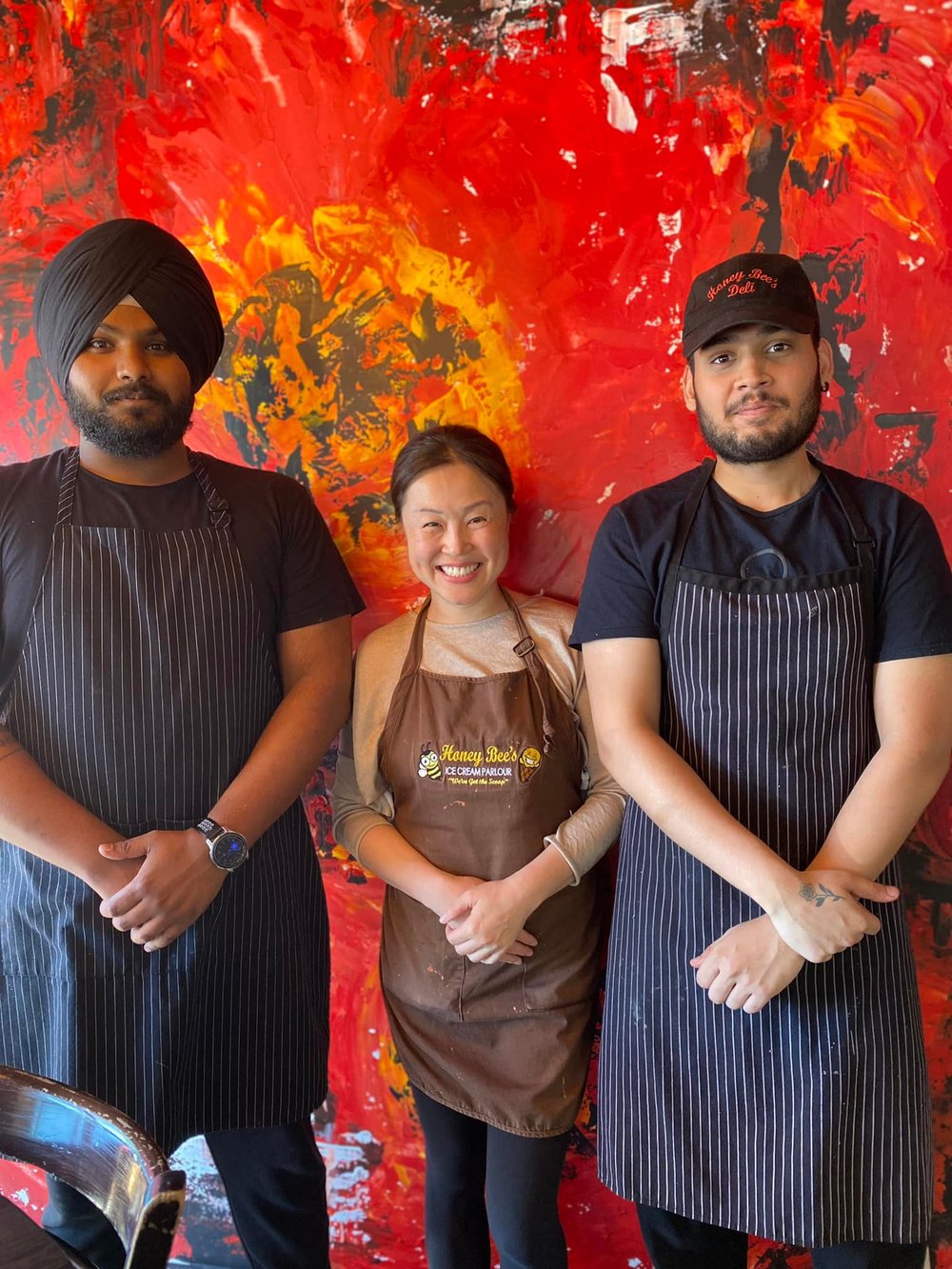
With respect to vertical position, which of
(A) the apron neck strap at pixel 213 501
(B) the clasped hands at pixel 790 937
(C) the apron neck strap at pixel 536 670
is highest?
(A) the apron neck strap at pixel 213 501

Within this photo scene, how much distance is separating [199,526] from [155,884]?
0.61 m

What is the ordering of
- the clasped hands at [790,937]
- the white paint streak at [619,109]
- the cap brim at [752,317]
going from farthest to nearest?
the white paint streak at [619,109] → the cap brim at [752,317] → the clasped hands at [790,937]

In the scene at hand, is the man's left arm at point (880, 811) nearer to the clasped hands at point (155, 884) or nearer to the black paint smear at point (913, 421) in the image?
the black paint smear at point (913, 421)

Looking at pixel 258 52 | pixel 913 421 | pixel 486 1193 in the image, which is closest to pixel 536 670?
pixel 913 421

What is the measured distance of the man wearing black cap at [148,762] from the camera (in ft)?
5.38

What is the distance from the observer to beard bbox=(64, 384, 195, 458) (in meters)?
1.68

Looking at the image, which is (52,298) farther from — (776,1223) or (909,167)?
(776,1223)

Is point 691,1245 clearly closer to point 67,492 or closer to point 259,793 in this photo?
point 259,793

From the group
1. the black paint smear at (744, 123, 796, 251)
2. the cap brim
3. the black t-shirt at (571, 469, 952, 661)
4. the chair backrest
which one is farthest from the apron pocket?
the black paint smear at (744, 123, 796, 251)

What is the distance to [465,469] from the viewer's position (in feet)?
6.09

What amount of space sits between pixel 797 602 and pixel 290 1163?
4.33 ft

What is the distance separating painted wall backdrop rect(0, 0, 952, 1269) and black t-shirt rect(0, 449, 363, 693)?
1.02 feet

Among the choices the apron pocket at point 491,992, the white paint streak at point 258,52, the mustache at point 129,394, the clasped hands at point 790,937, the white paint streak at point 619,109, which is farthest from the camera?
the white paint streak at point 258,52

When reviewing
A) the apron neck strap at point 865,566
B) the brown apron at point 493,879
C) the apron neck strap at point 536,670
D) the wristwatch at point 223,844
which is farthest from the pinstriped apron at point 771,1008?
the wristwatch at point 223,844
